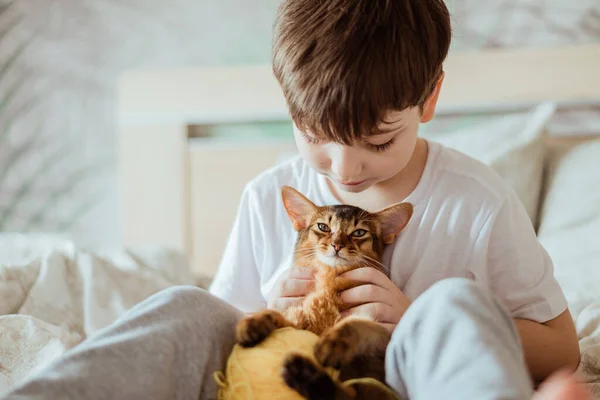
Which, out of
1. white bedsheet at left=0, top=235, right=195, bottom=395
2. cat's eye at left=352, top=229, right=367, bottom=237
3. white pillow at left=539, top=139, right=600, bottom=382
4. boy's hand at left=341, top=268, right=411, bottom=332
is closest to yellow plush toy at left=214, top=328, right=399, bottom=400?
boy's hand at left=341, top=268, right=411, bottom=332

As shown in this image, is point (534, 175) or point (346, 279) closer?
point (346, 279)

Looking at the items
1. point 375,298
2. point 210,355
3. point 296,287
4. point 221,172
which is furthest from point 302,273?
point 221,172

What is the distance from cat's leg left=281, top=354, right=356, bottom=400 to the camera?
76 centimetres

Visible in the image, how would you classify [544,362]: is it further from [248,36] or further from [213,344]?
[248,36]

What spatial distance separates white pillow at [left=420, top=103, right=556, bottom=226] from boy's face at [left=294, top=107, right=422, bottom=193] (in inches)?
33.3

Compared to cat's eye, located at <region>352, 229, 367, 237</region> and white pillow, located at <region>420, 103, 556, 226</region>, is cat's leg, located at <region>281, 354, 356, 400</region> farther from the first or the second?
white pillow, located at <region>420, 103, 556, 226</region>

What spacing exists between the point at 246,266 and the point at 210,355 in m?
0.44

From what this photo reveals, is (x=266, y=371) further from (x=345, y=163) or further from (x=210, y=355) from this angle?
(x=345, y=163)

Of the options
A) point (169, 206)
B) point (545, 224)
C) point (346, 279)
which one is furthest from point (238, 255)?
point (169, 206)

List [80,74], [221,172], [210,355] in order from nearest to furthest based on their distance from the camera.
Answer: [210,355] → [221,172] → [80,74]

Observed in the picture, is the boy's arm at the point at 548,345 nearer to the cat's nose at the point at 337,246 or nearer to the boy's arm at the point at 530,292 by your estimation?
the boy's arm at the point at 530,292

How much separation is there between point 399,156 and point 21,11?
7.17ft

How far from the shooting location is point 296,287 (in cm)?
106

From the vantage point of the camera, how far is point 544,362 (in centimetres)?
109
